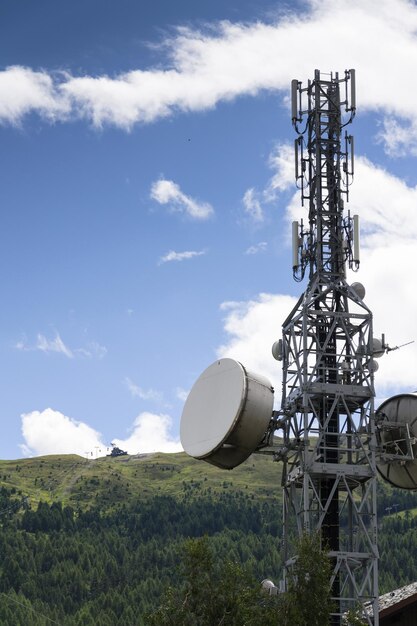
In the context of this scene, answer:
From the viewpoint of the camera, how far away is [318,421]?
48500 mm

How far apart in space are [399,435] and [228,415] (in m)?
9.20

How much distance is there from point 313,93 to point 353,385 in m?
15.7

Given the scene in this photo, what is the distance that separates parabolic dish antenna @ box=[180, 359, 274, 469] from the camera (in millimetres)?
45969

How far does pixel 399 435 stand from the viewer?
50.2 meters

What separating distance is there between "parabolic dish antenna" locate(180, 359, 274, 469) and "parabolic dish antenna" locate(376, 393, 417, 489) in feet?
22.1

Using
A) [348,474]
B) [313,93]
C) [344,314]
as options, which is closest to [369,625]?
[348,474]

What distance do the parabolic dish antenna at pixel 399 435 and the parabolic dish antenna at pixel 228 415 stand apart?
22.1 ft

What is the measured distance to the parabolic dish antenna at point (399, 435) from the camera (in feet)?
163

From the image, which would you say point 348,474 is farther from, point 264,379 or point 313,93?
point 313,93

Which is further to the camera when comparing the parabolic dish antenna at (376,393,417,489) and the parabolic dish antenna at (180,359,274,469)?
the parabolic dish antenna at (376,393,417,489)

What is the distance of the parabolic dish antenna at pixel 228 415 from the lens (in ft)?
151

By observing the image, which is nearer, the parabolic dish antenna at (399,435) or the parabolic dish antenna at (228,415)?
the parabolic dish antenna at (228,415)

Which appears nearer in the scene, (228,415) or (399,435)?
(228,415)

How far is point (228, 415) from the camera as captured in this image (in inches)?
1821
